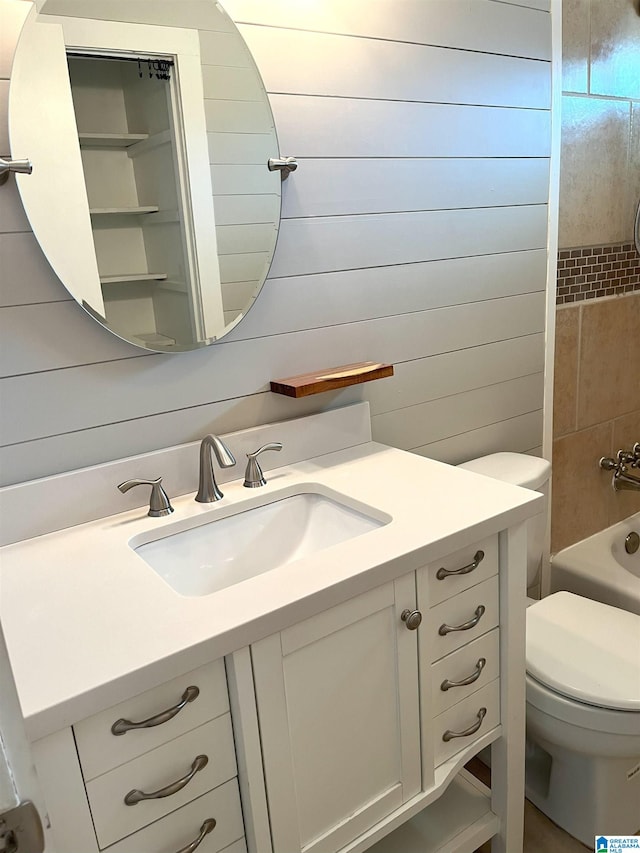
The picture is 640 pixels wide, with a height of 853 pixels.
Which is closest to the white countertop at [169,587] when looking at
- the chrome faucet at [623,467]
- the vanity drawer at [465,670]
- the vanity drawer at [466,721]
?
the vanity drawer at [465,670]

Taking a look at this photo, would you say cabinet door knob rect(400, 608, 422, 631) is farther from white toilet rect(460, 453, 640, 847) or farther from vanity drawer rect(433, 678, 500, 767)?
white toilet rect(460, 453, 640, 847)

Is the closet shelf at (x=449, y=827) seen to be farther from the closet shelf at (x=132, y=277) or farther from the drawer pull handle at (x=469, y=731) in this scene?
the closet shelf at (x=132, y=277)

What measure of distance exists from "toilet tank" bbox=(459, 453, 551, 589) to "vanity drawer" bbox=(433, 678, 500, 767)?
541mm

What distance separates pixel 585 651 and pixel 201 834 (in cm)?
96

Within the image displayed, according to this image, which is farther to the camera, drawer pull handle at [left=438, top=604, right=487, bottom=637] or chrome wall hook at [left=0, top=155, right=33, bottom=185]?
drawer pull handle at [left=438, top=604, right=487, bottom=637]

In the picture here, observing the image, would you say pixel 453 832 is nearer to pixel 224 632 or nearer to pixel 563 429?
pixel 224 632

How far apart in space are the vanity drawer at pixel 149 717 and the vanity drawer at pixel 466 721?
49 cm

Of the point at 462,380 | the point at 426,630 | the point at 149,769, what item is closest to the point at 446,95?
the point at 462,380

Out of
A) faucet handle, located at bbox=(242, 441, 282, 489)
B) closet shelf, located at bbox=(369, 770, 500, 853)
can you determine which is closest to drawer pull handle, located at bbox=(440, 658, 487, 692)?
closet shelf, located at bbox=(369, 770, 500, 853)

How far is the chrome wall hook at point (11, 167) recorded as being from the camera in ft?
3.45

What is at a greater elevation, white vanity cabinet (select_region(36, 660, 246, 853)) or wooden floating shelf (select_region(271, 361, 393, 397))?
wooden floating shelf (select_region(271, 361, 393, 397))

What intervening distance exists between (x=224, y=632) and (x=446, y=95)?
4.33 feet

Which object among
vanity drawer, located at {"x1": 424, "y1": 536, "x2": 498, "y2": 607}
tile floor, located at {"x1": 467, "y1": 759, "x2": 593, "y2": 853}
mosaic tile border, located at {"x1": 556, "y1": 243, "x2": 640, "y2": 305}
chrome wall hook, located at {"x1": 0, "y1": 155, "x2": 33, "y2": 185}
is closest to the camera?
chrome wall hook, located at {"x1": 0, "y1": 155, "x2": 33, "y2": 185}

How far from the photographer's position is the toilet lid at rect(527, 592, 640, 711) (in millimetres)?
1398
